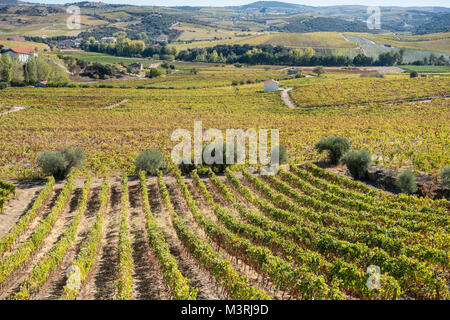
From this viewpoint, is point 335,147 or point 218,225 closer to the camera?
point 218,225

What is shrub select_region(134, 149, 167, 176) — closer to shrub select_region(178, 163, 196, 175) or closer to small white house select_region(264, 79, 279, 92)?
shrub select_region(178, 163, 196, 175)

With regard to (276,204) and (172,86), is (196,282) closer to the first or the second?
(276,204)

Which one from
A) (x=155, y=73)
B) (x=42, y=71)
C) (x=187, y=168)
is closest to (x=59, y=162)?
(x=187, y=168)

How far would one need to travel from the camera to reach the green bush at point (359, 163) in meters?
27.9

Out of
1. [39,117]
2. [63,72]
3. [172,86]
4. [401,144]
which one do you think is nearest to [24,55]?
[63,72]

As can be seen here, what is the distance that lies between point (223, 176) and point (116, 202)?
9429 millimetres

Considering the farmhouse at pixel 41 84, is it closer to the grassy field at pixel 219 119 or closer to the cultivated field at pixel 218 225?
the grassy field at pixel 219 119

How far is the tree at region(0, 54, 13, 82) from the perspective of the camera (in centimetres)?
9694

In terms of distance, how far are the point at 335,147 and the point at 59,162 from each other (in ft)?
79.1

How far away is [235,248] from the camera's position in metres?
16.8

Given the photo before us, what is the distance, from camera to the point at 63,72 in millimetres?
115375

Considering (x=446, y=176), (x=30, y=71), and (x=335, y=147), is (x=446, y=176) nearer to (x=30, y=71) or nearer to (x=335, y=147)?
(x=335, y=147)

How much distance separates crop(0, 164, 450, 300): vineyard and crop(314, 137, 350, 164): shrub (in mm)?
6255

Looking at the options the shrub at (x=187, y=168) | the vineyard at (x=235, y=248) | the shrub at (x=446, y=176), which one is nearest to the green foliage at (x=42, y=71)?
the shrub at (x=187, y=168)
